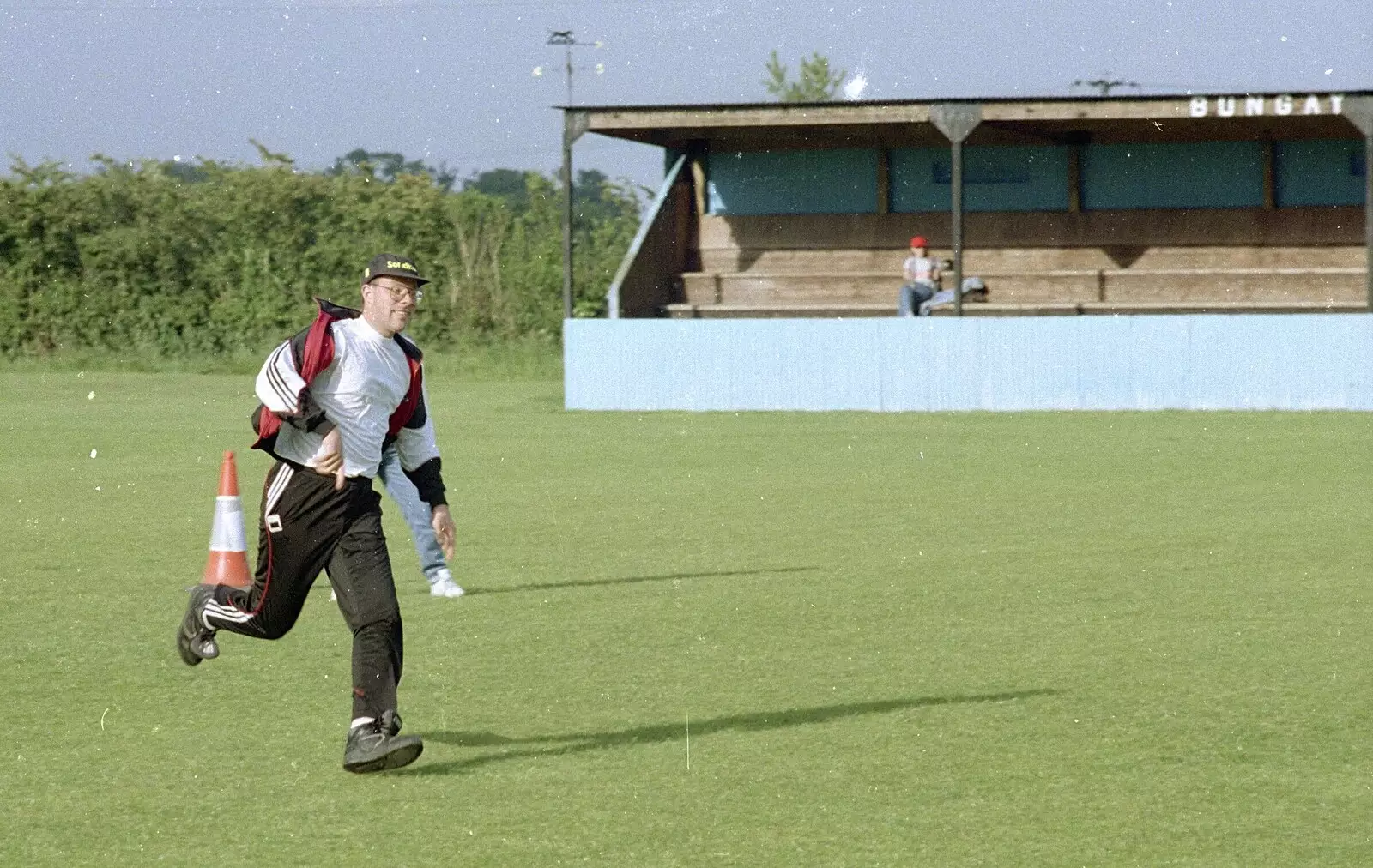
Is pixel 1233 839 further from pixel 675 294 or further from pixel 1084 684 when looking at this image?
pixel 675 294

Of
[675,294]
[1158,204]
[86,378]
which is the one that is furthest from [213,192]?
[1158,204]

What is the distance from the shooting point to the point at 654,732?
7.30 m

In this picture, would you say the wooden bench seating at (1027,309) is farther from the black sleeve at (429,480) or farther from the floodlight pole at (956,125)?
the black sleeve at (429,480)

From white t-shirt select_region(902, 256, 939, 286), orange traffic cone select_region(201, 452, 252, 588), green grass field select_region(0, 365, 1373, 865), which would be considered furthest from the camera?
white t-shirt select_region(902, 256, 939, 286)

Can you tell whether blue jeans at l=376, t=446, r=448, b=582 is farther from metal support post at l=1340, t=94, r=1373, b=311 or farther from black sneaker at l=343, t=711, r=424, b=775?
metal support post at l=1340, t=94, r=1373, b=311

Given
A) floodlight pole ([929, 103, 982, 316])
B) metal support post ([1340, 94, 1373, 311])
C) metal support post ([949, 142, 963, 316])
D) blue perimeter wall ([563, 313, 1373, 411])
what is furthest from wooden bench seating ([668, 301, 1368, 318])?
blue perimeter wall ([563, 313, 1373, 411])

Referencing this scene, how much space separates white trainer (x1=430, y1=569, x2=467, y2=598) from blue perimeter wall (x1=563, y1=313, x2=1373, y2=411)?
15.2 m

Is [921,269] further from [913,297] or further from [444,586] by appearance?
[444,586]

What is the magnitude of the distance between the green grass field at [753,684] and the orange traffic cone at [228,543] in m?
0.33

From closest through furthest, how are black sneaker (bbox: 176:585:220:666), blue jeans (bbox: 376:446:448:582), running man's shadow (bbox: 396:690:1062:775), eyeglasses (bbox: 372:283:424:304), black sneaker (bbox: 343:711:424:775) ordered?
black sneaker (bbox: 343:711:424:775)
eyeglasses (bbox: 372:283:424:304)
running man's shadow (bbox: 396:690:1062:775)
black sneaker (bbox: 176:585:220:666)
blue jeans (bbox: 376:446:448:582)

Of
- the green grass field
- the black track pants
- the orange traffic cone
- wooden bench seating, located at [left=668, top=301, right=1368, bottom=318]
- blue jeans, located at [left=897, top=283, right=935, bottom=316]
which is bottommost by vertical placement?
the green grass field

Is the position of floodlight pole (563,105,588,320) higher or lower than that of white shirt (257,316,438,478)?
higher

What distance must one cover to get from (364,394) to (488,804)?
1.44 m

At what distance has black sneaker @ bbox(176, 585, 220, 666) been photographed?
7562mm
